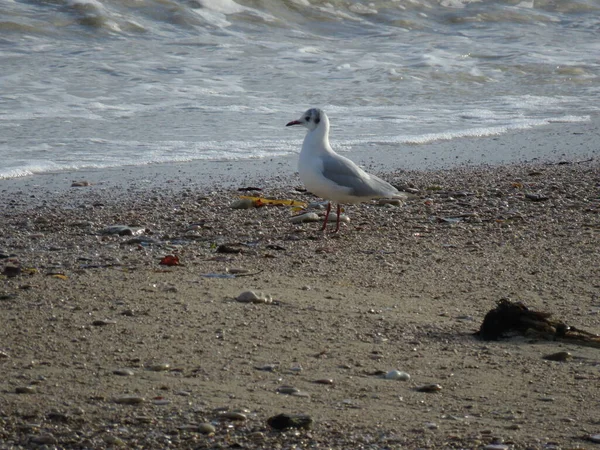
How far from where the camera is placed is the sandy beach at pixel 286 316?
327 centimetres

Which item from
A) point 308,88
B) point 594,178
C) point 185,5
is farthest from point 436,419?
point 185,5

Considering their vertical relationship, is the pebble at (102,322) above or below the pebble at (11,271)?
above

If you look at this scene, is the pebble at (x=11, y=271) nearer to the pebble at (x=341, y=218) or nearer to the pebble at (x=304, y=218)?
the pebble at (x=304, y=218)

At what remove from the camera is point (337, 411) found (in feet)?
11.1

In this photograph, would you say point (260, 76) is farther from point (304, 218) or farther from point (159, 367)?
point (159, 367)

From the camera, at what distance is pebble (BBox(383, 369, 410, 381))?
Result: 3.78 meters

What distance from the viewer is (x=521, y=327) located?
4.38m

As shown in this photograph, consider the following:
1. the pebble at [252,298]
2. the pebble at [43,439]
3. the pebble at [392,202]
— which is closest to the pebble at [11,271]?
the pebble at [252,298]

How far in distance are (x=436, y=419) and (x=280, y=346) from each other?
35.7 inches

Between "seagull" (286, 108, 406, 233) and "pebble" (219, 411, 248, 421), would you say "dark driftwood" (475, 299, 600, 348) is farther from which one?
"seagull" (286, 108, 406, 233)

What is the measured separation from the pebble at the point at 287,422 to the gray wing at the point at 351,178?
350cm

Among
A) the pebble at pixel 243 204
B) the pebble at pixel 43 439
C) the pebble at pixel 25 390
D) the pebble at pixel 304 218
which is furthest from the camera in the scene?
the pebble at pixel 243 204

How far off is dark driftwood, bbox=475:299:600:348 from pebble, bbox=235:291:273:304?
3.35 ft

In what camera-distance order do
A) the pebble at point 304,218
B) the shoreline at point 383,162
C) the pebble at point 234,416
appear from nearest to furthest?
the pebble at point 234,416 < the pebble at point 304,218 < the shoreline at point 383,162
